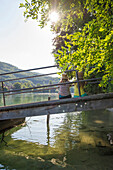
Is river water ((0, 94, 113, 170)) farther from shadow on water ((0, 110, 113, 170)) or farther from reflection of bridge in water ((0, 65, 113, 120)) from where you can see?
reflection of bridge in water ((0, 65, 113, 120))

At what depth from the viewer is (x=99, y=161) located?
559 centimetres

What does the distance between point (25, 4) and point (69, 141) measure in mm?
6652

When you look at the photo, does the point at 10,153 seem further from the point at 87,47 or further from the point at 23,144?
the point at 87,47

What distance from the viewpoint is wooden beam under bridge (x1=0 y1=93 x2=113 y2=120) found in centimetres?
573

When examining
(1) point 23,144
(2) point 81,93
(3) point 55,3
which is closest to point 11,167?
(1) point 23,144

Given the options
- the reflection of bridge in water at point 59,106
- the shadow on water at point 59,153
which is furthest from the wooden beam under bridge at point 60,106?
the shadow on water at point 59,153

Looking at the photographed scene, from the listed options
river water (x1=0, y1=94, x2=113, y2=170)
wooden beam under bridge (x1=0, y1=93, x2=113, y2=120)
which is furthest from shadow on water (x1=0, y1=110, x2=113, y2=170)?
wooden beam under bridge (x1=0, y1=93, x2=113, y2=120)

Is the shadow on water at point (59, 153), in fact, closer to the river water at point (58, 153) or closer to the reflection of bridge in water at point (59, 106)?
the river water at point (58, 153)

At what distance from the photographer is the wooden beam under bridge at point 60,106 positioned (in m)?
5.73

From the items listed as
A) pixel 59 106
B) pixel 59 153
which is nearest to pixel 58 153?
pixel 59 153

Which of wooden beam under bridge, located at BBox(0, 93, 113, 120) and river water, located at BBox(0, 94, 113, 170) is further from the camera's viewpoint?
wooden beam under bridge, located at BBox(0, 93, 113, 120)

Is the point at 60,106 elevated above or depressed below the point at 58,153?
above

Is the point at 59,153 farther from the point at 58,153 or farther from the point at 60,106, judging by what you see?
the point at 60,106

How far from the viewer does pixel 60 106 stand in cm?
597
